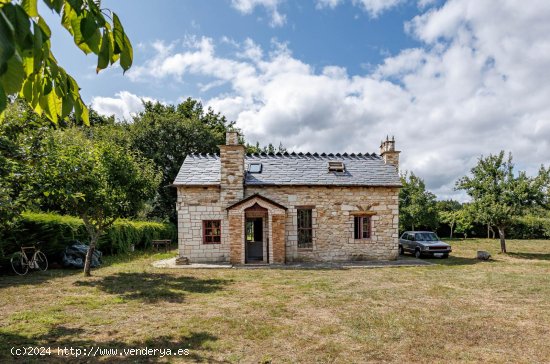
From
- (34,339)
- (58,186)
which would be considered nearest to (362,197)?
(58,186)

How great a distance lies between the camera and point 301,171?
15930 millimetres

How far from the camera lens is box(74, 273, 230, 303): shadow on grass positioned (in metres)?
8.51

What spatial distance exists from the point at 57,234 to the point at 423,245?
54.6 ft

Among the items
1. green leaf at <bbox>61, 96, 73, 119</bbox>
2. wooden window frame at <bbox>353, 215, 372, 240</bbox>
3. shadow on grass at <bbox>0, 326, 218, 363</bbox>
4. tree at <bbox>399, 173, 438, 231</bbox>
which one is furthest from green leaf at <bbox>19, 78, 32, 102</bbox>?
tree at <bbox>399, 173, 438, 231</bbox>

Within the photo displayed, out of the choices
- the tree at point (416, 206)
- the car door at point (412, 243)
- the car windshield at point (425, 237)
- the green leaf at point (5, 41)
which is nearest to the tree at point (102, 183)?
the green leaf at point (5, 41)

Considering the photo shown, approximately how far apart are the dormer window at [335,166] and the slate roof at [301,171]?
20cm

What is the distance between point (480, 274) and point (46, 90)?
13.9 metres

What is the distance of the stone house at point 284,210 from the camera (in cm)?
1437

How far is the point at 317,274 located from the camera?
11883 millimetres

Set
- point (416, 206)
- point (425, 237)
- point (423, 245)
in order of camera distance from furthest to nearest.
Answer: point (416, 206), point (425, 237), point (423, 245)

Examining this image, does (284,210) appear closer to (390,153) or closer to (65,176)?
(390,153)

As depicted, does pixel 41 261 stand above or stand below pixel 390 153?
below

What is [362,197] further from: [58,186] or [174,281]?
[58,186]

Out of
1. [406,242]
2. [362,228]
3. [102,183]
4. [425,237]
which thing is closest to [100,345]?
[102,183]
